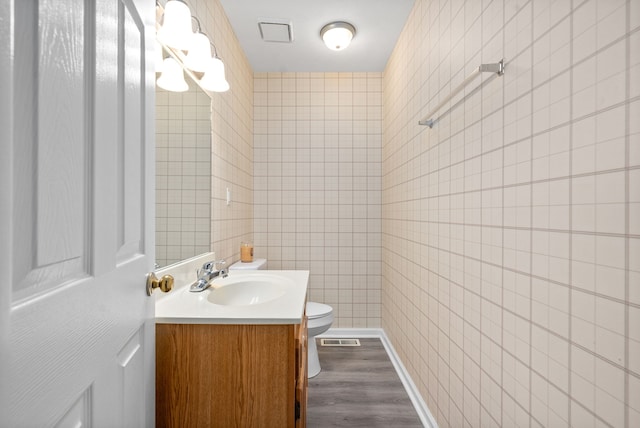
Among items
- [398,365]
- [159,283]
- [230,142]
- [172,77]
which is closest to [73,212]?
[159,283]

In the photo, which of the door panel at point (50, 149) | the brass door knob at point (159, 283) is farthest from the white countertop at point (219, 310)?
the door panel at point (50, 149)

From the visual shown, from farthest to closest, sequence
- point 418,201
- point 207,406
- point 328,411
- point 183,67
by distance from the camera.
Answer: point 418,201 < point 328,411 < point 183,67 < point 207,406

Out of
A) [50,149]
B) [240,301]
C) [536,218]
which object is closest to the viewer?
[50,149]

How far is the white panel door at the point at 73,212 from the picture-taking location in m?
0.39

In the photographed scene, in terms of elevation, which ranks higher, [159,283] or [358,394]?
[159,283]

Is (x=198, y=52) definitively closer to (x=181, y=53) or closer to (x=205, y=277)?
(x=181, y=53)

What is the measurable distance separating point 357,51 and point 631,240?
2.27 m

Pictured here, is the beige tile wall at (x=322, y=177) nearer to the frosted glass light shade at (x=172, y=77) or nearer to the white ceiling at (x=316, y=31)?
the white ceiling at (x=316, y=31)

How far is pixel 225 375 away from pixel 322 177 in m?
2.03

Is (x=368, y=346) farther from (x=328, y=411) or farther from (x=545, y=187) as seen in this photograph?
(x=545, y=187)

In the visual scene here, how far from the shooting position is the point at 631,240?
585 millimetres

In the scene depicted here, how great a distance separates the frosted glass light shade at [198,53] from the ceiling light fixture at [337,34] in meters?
1.00

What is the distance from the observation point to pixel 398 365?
2.16 metres

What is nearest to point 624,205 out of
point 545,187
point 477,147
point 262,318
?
point 545,187
